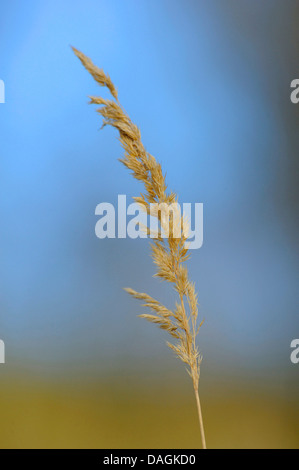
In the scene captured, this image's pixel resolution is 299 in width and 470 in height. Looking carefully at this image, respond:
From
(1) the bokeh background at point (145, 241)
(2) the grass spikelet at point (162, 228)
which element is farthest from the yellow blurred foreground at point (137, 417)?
(2) the grass spikelet at point (162, 228)

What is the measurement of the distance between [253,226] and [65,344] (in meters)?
0.64

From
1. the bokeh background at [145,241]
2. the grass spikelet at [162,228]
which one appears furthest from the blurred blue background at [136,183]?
the grass spikelet at [162,228]

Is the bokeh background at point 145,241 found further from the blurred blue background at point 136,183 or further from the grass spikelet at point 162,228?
the grass spikelet at point 162,228

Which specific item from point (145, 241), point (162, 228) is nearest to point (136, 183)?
point (145, 241)

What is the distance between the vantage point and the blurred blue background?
42.8 inches

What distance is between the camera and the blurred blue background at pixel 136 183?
1.09 metres

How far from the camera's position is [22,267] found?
1113mm

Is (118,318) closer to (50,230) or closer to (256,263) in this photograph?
(50,230)

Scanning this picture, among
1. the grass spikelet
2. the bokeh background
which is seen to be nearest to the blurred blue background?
the bokeh background

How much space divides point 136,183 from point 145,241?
0.57 ft

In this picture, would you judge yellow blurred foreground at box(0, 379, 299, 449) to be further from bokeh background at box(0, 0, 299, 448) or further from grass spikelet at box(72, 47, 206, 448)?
grass spikelet at box(72, 47, 206, 448)

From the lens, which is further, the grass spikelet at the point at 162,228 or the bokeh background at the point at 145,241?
the bokeh background at the point at 145,241

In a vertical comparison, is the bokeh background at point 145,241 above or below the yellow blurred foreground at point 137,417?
above

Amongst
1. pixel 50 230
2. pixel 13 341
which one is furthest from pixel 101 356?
pixel 50 230
